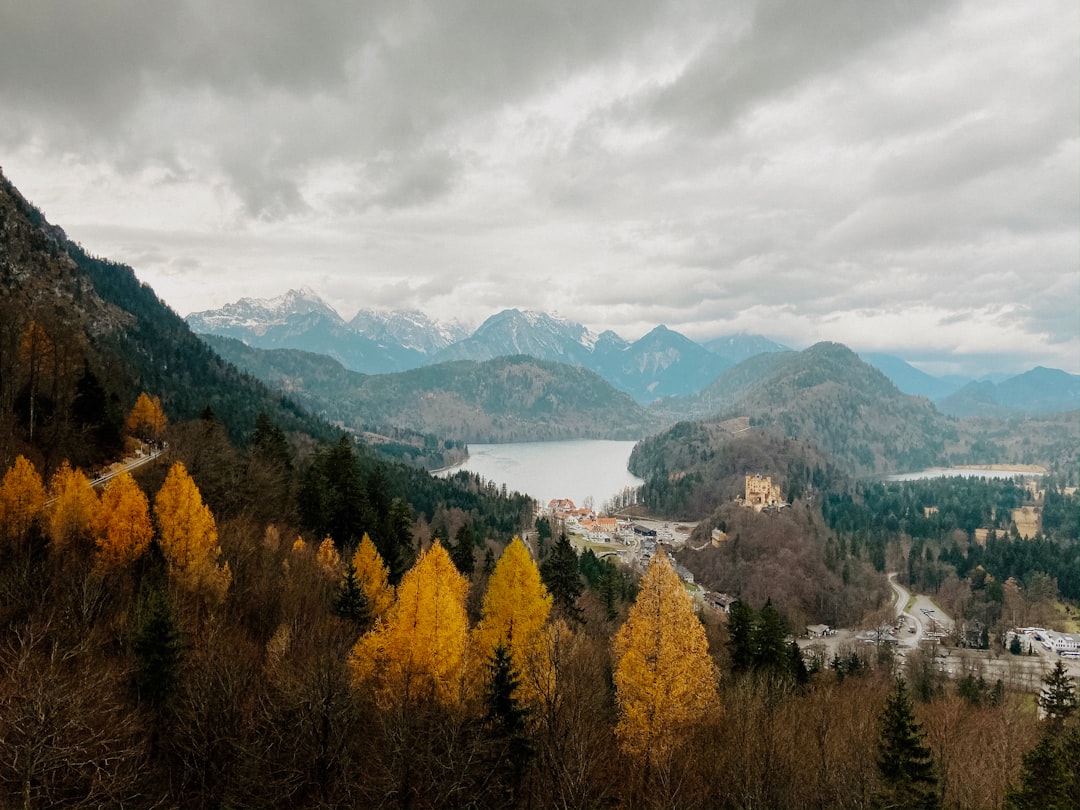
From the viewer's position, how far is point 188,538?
934 inches

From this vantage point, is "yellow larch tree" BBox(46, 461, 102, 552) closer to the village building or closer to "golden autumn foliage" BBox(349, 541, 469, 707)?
"golden autumn foliage" BBox(349, 541, 469, 707)

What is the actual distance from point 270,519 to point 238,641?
15.5m

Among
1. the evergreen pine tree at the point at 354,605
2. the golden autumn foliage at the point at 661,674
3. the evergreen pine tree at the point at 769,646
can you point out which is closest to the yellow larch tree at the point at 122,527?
the evergreen pine tree at the point at 354,605

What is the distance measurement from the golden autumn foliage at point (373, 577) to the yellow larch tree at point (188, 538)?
5288 millimetres

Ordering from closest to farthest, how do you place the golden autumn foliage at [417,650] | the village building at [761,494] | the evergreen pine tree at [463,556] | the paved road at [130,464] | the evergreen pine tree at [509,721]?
1. the evergreen pine tree at [509,721]
2. the golden autumn foliage at [417,650]
3. the paved road at [130,464]
4. the evergreen pine tree at [463,556]
5. the village building at [761,494]

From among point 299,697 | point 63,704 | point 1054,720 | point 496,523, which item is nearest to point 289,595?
point 299,697

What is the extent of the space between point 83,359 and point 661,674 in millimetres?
38973

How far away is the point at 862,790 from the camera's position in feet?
49.9

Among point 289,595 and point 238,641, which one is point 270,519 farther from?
point 238,641

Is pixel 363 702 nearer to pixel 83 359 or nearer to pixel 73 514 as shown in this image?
pixel 73 514

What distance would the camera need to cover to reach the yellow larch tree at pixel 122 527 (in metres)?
22.7

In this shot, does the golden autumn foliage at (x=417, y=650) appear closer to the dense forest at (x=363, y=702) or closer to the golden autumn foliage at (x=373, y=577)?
the dense forest at (x=363, y=702)

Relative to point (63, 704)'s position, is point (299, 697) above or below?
below

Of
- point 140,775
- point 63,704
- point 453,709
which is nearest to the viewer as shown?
point 63,704
